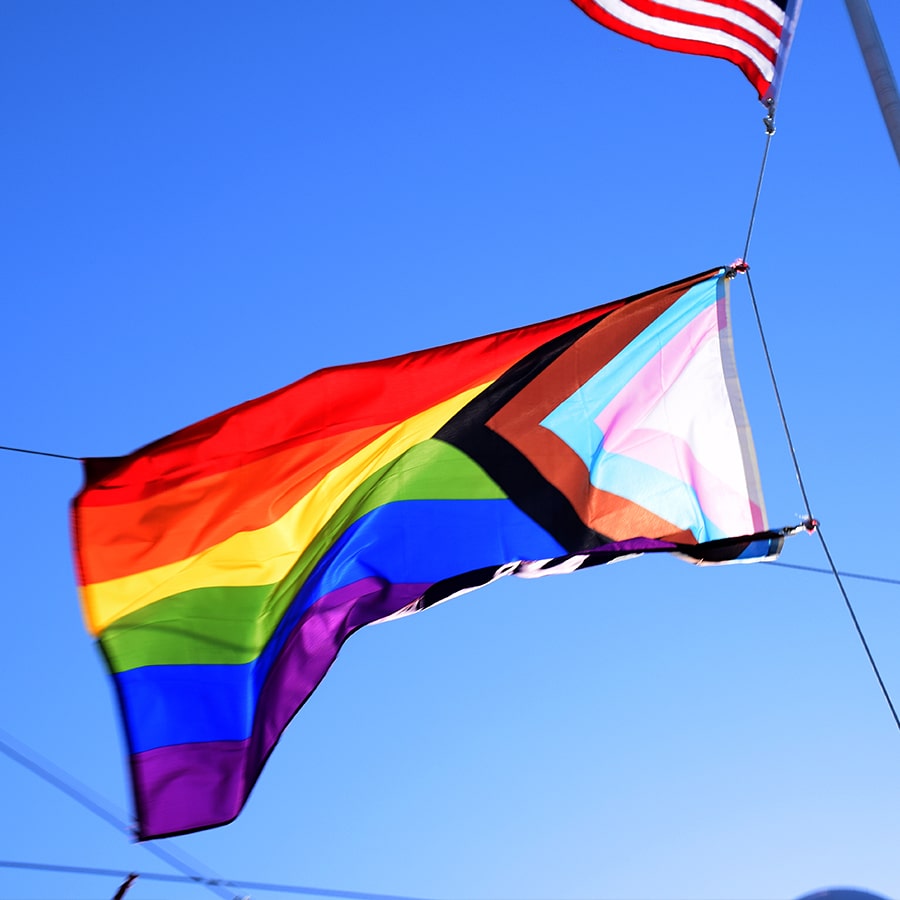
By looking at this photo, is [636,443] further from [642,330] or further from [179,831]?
[179,831]

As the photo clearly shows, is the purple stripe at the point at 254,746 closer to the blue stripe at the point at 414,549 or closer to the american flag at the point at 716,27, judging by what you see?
the blue stripe at the point at 414,549

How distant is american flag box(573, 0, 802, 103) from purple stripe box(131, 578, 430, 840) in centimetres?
449

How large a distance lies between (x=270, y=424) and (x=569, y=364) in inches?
95.9

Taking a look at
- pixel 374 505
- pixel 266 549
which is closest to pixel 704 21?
pixel 374 505

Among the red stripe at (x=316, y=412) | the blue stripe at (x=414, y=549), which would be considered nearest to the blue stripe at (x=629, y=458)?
the red stripe at (x=316, y=412)

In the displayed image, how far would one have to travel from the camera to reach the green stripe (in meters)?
8.70

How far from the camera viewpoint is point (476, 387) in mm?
9742

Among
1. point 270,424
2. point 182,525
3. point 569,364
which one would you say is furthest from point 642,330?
point 182,525

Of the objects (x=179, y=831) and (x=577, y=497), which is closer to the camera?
(x=179, y=831)

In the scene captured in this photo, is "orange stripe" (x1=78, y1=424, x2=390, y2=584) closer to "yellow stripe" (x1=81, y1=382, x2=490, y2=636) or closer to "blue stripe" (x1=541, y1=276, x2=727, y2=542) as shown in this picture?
"yellow stripe" (x1=81, y1=382, x2=490, y2=636)

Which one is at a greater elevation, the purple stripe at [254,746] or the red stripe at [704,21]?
the red stripe at [704,21]

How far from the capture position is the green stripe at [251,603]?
8.70 meters

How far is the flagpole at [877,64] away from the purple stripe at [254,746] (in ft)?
15.0

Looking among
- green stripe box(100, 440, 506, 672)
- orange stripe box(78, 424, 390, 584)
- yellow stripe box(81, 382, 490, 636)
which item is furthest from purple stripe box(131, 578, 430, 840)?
orange stripe box(78, 424, 390, 584)
